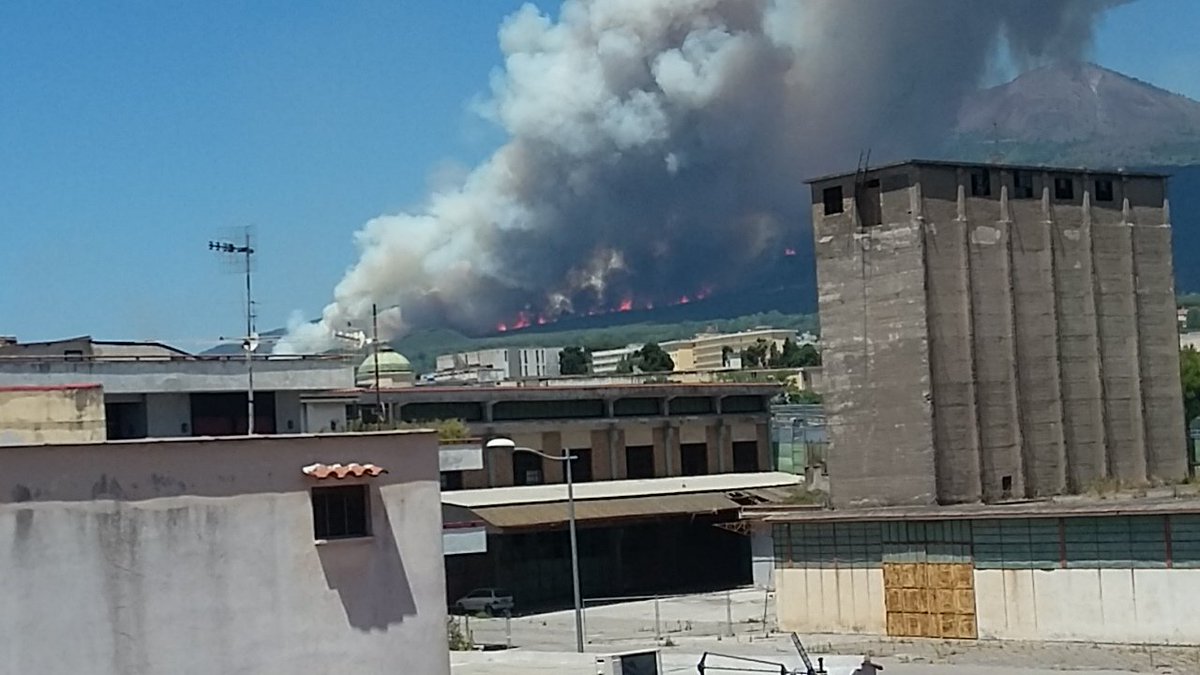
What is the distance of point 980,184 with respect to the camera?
52156mm

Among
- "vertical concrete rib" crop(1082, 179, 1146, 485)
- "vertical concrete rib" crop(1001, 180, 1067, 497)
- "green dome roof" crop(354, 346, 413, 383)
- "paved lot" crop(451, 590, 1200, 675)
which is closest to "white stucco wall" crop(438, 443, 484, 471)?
"paved lot" crop(451, 590, 1200, 675)

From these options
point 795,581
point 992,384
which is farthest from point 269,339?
point 992,384

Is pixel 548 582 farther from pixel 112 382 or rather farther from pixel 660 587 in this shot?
pixel 112 382

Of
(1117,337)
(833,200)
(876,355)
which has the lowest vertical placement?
(876,355)

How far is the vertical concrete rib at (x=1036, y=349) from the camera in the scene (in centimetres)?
5281

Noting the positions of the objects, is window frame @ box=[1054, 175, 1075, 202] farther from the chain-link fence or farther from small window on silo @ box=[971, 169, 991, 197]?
the chain-link fence

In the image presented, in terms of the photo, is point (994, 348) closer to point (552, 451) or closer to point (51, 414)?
point (552, 451)

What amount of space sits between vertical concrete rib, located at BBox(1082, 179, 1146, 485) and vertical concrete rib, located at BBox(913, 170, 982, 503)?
634cm

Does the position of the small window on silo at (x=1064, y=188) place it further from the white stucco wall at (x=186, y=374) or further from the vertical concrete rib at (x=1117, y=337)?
the white stucco wall at (x=186, y=374)

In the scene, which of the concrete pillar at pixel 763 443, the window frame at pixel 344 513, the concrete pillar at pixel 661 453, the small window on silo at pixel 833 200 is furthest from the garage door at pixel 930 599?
the concrete pillar at pixel 763 443

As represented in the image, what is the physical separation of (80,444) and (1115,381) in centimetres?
4220

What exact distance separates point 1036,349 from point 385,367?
5270 centimetres

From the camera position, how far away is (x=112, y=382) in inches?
2105

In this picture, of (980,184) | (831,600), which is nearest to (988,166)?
(980,184)
